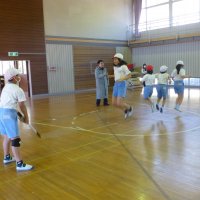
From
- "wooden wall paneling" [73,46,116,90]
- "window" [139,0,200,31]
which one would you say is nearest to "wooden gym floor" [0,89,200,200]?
"wooden wall paneling" [73,46,116,90]

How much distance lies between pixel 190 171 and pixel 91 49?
1396 cm

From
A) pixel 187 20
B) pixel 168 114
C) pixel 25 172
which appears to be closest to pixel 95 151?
pixel 25 172

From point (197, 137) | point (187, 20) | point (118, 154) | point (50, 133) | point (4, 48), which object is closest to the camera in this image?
point (118, 154)

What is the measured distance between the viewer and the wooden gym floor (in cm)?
297

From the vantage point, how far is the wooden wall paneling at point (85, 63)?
632 inches

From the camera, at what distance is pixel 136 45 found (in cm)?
1825

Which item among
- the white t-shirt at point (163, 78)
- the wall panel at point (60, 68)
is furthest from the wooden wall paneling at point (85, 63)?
the white t-shirt at point (163, 78)

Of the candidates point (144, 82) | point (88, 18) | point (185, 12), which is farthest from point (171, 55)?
point (144, 82)

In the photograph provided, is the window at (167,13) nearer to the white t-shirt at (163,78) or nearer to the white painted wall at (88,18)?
the white painted wall at (88,18)

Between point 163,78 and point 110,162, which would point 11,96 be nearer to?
point 110,162

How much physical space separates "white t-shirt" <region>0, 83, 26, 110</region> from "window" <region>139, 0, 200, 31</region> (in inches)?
566

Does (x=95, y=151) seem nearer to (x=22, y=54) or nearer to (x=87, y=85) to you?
(x=22, y=54)

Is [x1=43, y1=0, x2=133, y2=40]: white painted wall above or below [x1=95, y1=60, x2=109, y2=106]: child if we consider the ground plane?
above

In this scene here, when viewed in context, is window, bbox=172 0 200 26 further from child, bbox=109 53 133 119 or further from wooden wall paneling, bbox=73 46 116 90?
child, bbox=109 53 133 119
